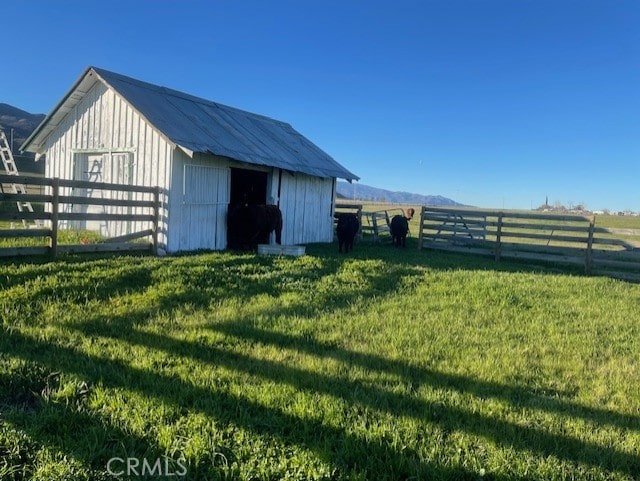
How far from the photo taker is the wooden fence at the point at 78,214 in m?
8.72

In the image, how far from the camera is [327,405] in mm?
3775

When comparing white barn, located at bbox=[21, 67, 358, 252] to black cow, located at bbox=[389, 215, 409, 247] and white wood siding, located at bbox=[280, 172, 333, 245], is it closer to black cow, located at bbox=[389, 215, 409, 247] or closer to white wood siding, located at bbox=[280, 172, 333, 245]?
white wood siding, located at bbox=[280, 172, 333, 245]

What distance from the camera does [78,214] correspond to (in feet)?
31.0

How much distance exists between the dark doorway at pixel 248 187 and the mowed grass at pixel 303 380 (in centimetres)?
760

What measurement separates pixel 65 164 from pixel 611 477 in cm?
1418

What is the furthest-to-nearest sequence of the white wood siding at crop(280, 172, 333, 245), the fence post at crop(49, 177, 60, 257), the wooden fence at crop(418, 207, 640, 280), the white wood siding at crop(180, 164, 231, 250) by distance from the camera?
the white wood siding at crop(280, 172, 333, 245) < the wooden fence at crop(418, 207, 640, 280) < the white wood siding at crop(180, 164, 231, 250) < the fence post at crop(49, 177, 60, 257)

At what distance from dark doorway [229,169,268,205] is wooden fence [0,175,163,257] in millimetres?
4046

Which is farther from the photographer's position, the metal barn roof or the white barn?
the metal barn roof

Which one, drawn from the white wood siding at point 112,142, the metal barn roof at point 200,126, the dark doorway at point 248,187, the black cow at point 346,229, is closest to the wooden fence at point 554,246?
the black cow at point 346,229

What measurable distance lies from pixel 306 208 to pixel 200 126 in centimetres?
482

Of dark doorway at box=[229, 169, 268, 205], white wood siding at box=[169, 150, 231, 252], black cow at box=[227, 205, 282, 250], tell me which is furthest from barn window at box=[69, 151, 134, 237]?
dark doorway at box=[229, 169, 268, 205]

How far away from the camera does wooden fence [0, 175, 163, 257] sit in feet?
28.6

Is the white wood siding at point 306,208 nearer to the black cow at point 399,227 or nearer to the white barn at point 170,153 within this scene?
the white barn at point 170,153

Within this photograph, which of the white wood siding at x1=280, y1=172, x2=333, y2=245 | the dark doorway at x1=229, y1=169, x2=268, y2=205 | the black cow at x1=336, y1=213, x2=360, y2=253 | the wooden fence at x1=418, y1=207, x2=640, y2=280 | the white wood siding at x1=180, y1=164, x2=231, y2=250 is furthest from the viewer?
the white wood siding at x1=280, y1=172, x2=333, y2=245
